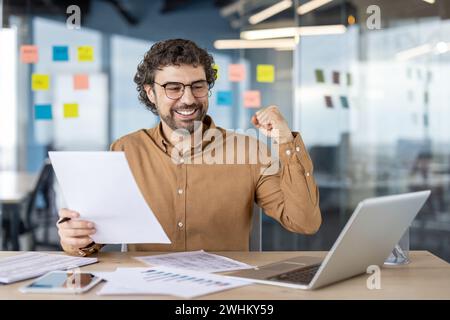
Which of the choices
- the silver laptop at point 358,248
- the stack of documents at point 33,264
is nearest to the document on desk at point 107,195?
the stack of documents at point 33,264

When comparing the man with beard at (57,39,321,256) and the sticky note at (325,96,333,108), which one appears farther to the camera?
the sticky note at (325,96,333,108)

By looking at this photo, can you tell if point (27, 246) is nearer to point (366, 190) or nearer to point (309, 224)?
point (366, 190)

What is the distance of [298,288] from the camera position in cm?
138

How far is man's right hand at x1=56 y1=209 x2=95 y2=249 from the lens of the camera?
1643 millimetres

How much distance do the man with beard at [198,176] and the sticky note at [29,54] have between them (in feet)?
7.51

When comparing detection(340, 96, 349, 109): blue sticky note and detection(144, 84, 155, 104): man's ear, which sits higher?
detection(340, 96, 349, 109): blue sticky note

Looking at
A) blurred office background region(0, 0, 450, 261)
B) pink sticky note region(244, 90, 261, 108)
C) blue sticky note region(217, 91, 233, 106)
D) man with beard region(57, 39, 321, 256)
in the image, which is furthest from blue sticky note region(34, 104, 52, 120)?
man with beard region(57, 39, 321, 256)

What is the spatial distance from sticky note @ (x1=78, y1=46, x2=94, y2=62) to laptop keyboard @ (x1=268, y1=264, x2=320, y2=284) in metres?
3.15

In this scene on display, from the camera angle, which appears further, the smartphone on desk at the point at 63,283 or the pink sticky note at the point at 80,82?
the pink sticky note at the point at 80,82

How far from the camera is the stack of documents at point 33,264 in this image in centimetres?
148

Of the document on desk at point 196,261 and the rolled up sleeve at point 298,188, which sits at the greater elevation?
the rolled up sleeve at point 298,188

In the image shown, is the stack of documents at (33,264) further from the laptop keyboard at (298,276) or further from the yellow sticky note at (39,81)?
the yellow sticky note at (39,81)

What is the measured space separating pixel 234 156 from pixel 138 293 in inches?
37.4

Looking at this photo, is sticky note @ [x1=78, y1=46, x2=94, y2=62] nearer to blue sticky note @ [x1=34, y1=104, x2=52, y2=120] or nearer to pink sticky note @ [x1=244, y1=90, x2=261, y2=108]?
blue sticky note @ [x1=34, y1=104, x2=52, y2=120]
